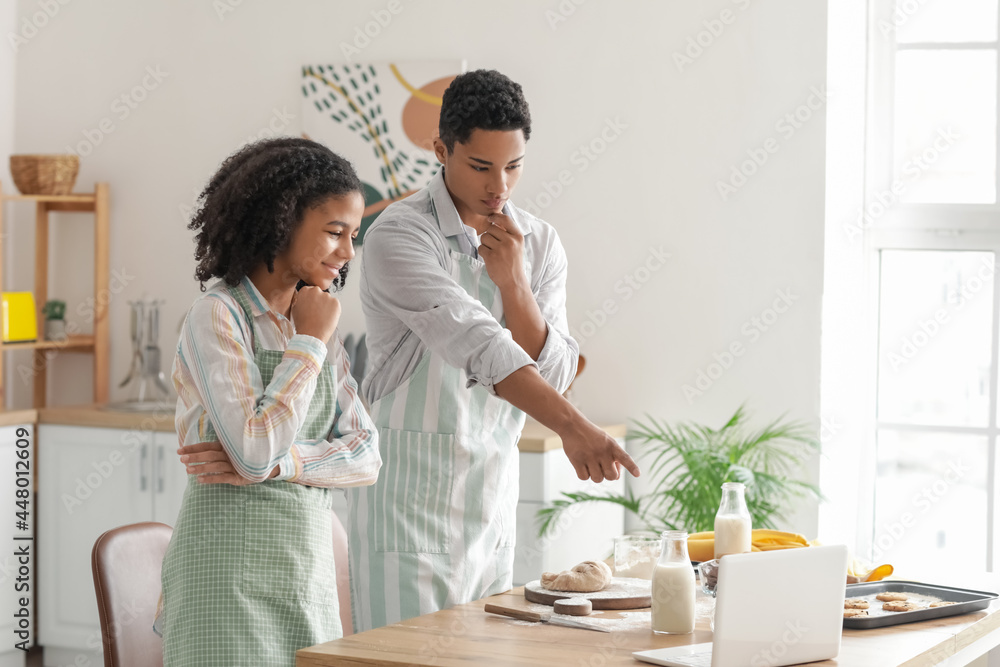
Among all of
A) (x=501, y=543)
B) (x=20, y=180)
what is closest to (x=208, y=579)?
(x=501, y=543)

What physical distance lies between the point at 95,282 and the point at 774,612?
311 cm

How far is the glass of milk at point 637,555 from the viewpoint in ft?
6.19

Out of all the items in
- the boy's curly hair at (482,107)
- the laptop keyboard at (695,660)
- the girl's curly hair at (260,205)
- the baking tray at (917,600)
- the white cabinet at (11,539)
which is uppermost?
the boy's curly hair at (482,107)

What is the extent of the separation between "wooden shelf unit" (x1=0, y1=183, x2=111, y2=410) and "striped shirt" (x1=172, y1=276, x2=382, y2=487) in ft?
8.37

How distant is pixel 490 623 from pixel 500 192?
0.67m

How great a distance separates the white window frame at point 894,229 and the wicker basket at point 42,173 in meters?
2.48

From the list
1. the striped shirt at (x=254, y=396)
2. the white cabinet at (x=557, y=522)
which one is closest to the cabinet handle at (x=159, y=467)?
the white cabinet at (x=557, y=522)

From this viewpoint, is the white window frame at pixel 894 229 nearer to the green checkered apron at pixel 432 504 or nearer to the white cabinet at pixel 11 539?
the green checkered apron at pixel 432 504

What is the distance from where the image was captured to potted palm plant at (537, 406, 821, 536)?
3.06 meters

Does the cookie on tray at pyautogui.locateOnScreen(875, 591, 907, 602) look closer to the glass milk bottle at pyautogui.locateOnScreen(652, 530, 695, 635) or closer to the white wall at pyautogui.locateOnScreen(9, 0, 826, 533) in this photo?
the glass milk bottle at pyautogui.locateOnScreen(652, 530, 695, 635)

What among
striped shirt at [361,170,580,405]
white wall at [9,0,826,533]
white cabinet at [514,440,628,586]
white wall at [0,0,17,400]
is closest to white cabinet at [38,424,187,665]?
white wall at [0,0,17,400]

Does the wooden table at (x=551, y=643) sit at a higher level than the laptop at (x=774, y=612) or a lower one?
lower

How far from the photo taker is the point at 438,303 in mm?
1829

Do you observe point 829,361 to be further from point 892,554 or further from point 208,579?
point 208,579
